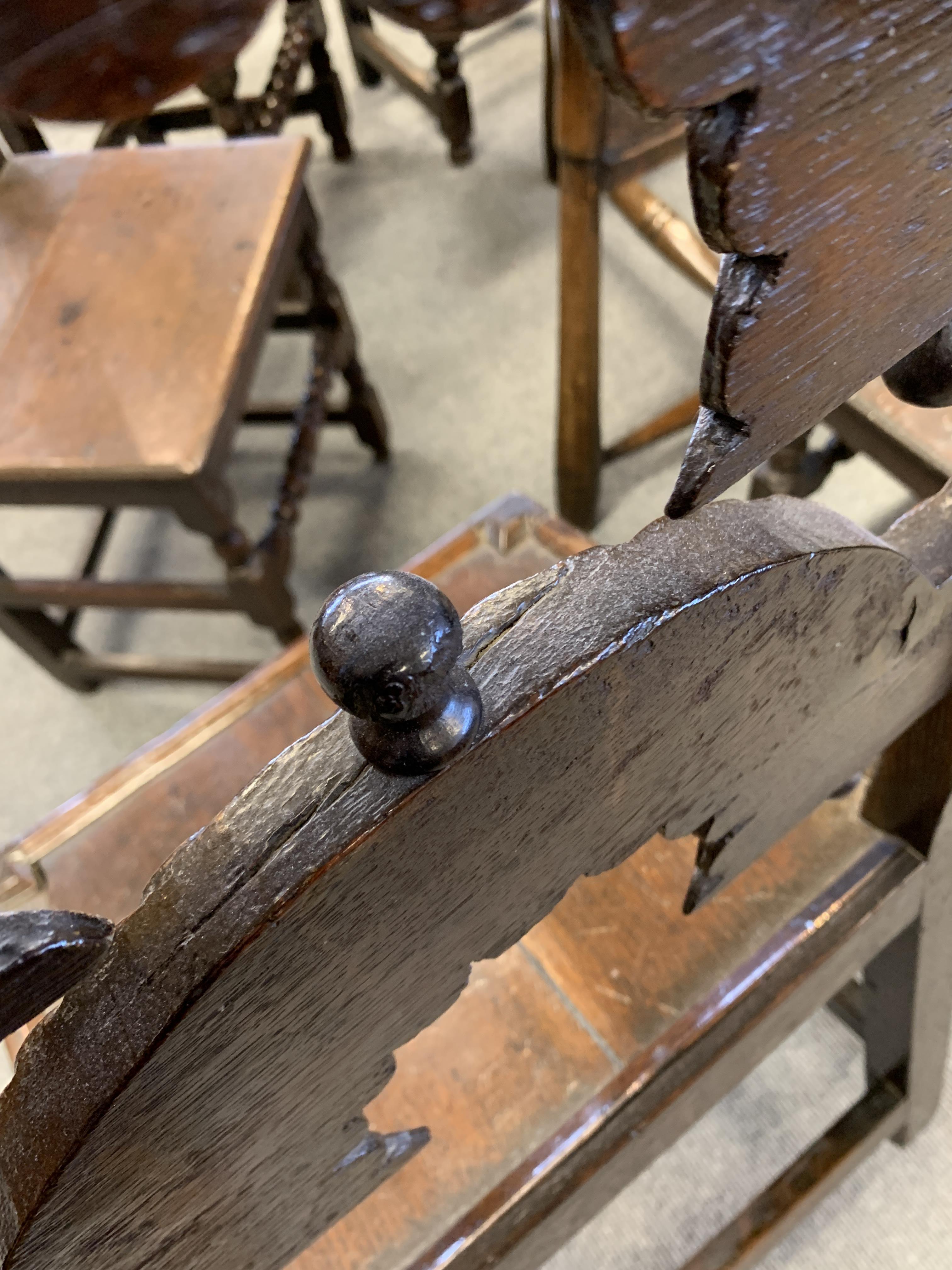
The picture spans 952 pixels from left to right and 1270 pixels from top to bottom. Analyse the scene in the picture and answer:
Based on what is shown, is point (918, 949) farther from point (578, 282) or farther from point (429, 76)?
point (429, 76)

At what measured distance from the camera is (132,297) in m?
1.19

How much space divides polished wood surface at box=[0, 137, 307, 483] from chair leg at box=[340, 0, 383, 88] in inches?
45.2

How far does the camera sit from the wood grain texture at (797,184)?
0.61ft

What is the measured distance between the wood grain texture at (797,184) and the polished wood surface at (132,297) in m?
0.86

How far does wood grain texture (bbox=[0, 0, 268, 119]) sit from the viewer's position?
973 millimetres

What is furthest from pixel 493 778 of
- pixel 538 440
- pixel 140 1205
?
pixel 538 440

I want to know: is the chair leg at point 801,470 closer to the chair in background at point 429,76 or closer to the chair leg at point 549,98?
the chair leg at point 549,98

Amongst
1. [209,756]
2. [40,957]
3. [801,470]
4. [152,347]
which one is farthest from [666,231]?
[40,957]

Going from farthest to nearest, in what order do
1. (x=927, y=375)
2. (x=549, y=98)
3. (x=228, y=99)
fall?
(x=549, y=98) < (x=228, y=99) < (x=927, y=375)

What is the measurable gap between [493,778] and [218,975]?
0.10 metres

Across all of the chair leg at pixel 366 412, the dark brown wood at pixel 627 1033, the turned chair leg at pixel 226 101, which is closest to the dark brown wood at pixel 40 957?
the dark brown wood at pixel 627 1033

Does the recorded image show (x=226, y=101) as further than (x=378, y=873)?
Yes

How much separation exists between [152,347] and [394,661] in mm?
1026

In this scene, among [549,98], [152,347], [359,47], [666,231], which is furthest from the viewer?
[359,47]
